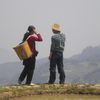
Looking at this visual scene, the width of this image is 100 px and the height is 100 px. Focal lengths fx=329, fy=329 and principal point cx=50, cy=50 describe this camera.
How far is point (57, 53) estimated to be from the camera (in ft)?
46.8

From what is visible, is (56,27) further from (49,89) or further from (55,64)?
(49,89)

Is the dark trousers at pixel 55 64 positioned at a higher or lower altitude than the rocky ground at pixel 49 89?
higher

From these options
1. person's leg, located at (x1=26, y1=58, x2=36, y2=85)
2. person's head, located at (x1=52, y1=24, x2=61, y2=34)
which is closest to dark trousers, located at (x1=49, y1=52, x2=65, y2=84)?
person's leg, located at (x1=26, y1=58, x2=36, y2=85)

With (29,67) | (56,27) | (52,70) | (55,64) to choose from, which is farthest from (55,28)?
(29,67)

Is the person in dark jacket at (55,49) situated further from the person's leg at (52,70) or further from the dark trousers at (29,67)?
the dark trousers at (29,67)

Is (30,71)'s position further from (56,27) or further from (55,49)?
(56,27)

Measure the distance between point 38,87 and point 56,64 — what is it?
2.30m

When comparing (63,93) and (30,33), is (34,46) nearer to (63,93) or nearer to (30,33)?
(30,33)

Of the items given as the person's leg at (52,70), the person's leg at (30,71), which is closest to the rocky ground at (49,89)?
the person's leg at (30,71)

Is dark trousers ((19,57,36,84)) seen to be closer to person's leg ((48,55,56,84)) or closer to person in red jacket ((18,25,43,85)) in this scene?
person in red jacket ((18,25,43,85))

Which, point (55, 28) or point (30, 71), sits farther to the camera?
point (55, 28)

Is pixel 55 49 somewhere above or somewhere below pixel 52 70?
above

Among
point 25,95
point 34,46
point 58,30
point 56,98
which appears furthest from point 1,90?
point 58,30

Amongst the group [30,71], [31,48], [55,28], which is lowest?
[30,71]
